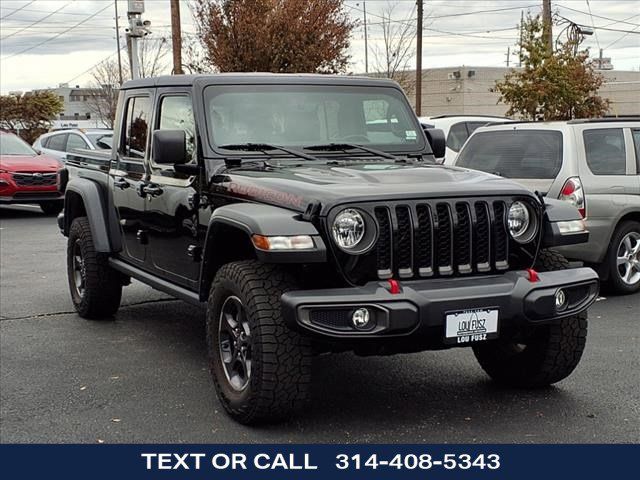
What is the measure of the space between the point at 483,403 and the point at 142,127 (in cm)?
333

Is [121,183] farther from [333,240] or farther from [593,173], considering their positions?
[593,173]

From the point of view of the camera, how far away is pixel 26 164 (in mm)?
16953

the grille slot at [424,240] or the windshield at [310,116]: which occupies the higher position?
the windshield at [310,116]

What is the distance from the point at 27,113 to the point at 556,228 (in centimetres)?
3294

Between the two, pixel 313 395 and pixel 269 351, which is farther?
pixel 313 395

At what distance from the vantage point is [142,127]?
709 cm

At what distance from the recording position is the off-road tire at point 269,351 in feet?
15.6

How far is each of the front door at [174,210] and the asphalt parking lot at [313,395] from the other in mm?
703

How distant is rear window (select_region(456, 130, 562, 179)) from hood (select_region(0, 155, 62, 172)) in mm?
9878

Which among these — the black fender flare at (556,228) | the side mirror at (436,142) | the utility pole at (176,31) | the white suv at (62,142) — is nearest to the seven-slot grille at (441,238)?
the black fender flare at (556,228)

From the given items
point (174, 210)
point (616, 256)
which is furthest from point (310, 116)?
point (616, 256)

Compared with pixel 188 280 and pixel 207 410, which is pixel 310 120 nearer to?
pixel 188 280

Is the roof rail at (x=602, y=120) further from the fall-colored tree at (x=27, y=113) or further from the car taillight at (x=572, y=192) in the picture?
the fall-colored tree at (x=27, y=113)

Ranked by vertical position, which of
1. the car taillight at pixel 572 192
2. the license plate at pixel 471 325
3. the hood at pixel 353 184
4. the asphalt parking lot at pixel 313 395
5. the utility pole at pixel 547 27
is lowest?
the asphalt parking lot at pixel 313 395
